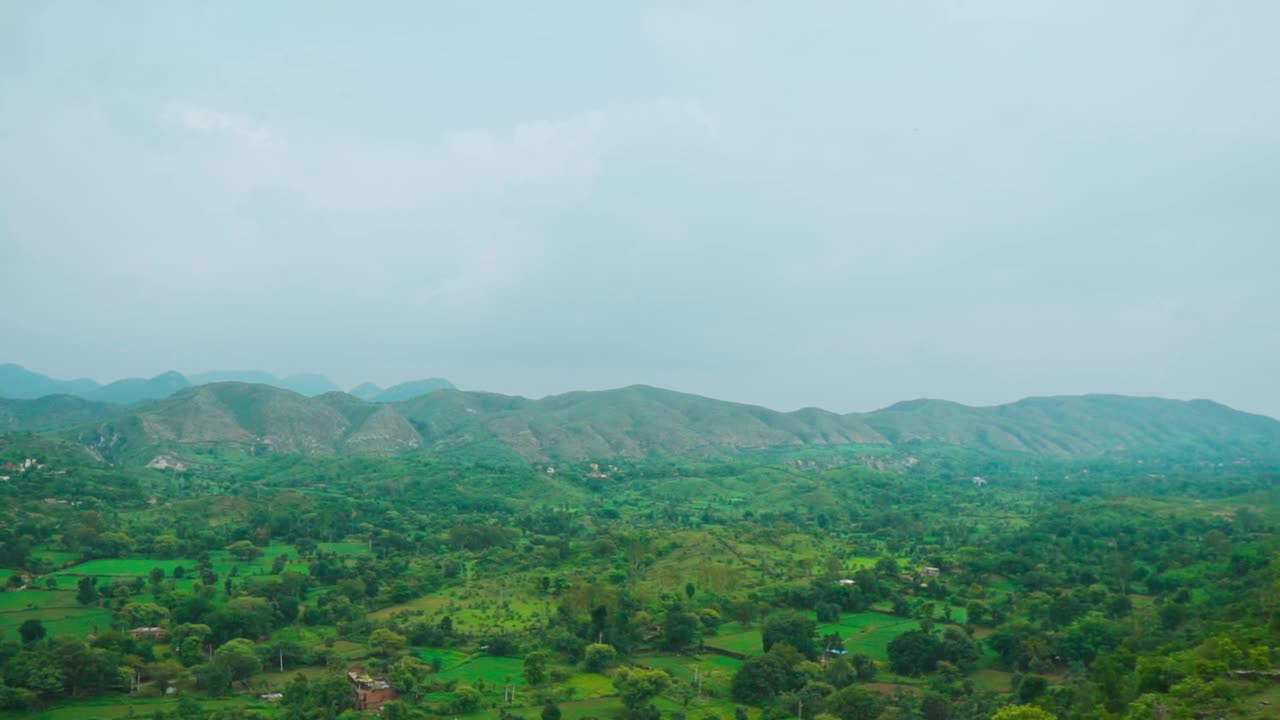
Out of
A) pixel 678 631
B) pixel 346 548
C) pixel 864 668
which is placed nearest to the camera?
pixel 864 668

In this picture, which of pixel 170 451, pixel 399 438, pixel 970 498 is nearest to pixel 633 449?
pixel 399 438

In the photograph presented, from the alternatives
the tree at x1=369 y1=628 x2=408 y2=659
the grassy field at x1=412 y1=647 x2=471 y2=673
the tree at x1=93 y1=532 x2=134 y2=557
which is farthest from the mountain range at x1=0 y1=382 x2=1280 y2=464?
the grassy field at x1=412 y1=647 x2=471 y2=673

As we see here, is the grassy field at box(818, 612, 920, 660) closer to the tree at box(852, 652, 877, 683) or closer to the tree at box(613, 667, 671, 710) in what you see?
the tree at box(852, 652, 877, 683)

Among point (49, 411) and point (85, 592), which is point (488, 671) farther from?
point (49, 411)

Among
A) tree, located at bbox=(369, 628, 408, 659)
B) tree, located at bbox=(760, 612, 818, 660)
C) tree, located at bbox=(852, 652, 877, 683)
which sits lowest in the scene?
tree, located at bbox=(369, 628, 408, 659)

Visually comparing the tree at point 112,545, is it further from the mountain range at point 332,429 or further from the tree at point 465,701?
the mountain range at point 332,429

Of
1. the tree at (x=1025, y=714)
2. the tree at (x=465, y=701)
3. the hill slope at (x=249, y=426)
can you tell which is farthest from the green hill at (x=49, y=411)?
the tree at (x=1025, y=714)

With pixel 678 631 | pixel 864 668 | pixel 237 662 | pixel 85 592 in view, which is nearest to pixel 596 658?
pixel 678 631
